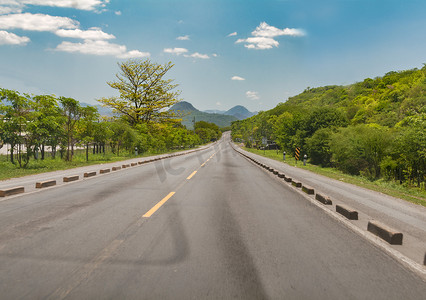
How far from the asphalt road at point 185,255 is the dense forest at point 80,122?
11.0 meters

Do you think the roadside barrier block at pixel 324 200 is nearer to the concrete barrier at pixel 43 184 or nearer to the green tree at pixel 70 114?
the concrete barrier at pixel 43 184

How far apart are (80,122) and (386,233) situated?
76.6ft

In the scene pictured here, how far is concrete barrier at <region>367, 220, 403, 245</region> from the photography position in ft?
14.2

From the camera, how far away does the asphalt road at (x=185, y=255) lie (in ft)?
8.98

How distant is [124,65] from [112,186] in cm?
3207

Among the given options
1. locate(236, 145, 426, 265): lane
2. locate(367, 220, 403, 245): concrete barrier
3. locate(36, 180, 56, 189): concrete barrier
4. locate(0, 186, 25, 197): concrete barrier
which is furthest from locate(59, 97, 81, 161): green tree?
locate(367, 220, 403, 245): concrete barrier

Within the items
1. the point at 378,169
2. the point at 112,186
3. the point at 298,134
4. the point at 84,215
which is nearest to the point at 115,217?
the point at 84,215

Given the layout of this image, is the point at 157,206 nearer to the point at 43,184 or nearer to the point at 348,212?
the point at 348,212

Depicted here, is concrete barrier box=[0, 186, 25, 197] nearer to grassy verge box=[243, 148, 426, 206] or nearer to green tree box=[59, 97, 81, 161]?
grassy verge box=[243, 148, 426, 206]

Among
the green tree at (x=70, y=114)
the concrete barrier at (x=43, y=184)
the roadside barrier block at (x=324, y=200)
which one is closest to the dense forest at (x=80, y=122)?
the green tree at (x=70, y=114)

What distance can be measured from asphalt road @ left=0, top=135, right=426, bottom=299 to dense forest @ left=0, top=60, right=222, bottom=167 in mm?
11024

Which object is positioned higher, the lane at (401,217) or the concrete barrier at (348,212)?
the concrete barrier at (348,212)

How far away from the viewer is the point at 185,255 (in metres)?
3.57

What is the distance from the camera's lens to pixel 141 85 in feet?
125
